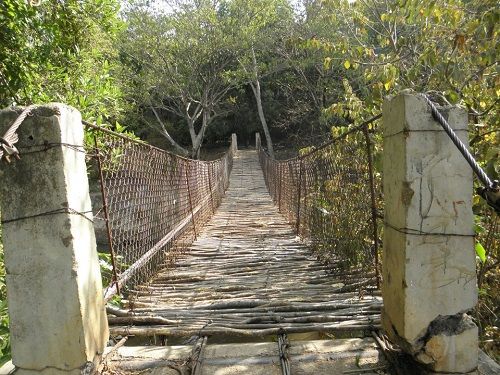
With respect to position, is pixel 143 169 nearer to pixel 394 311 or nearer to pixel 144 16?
pixel 394 311

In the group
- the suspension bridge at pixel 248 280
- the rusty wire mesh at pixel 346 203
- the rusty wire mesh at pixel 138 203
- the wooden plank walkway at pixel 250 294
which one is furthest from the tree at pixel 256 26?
the suspension bridge at pixel 248 280

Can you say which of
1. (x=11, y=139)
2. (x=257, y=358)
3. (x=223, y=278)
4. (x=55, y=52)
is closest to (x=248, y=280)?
(x=223, y=278)

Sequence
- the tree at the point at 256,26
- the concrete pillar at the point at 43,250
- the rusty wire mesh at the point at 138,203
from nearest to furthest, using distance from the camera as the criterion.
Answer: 1. the concrete pillar at the point at 43,250
2. the rusty wire mesh at the point at 138,203
3. the tree at the point at 256,26

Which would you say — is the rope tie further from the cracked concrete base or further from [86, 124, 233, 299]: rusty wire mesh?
the cracked concrete base

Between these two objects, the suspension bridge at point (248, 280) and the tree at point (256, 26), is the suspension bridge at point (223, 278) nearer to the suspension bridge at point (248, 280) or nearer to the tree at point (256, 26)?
the suspension bridge at point (248, 280)

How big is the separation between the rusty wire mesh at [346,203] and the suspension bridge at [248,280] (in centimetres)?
2

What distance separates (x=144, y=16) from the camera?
52.7 ft

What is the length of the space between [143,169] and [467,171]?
254 cm

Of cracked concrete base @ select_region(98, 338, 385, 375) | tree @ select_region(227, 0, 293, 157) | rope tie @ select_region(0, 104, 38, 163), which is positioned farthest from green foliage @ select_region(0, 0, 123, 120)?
tree @ select_region(227, 0, 293, 157)

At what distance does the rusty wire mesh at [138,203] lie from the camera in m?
2.51

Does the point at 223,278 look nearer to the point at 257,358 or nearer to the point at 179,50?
the point at 257,358

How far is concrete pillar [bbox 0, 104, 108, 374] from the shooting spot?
151cm

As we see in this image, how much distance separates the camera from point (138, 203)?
3.58 meters

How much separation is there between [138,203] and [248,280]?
110cm
